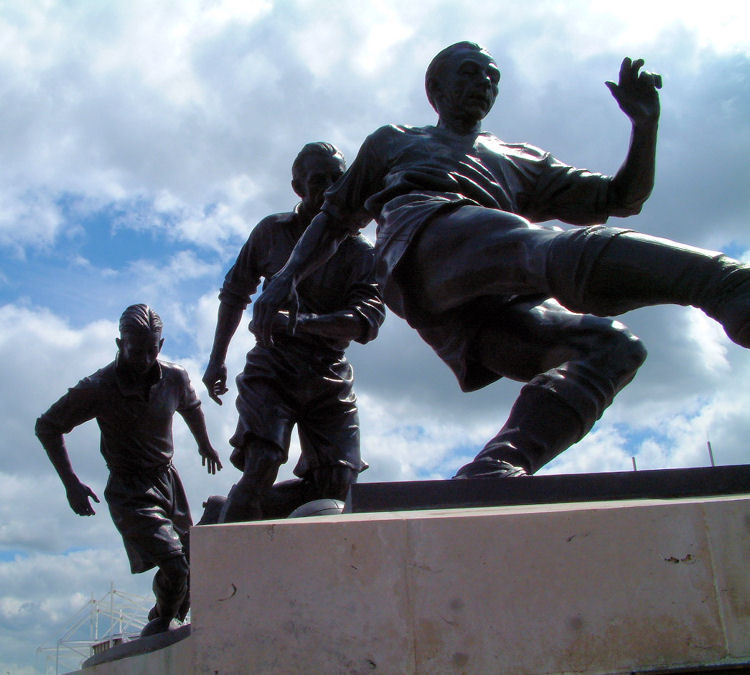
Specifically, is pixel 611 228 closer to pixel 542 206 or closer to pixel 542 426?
pixel 542 426

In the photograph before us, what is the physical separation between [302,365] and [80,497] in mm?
2208

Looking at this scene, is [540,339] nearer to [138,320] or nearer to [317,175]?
[317,175]

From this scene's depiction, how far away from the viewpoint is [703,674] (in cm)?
165

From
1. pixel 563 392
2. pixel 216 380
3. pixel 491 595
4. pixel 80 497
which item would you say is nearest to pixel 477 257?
pixel 563 392

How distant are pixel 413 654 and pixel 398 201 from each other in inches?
77.4

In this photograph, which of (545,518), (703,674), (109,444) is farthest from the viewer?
(109,444)

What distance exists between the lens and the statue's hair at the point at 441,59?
12.0ft

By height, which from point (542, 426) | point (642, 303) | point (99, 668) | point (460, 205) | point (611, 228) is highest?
point (460, 205)

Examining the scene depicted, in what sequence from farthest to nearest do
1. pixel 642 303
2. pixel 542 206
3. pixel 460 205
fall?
pixel 542 206 < pixel 460 205 < pixel 642 303

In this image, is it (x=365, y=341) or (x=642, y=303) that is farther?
(x=365, y=341)

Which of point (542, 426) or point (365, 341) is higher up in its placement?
point (365, 341)

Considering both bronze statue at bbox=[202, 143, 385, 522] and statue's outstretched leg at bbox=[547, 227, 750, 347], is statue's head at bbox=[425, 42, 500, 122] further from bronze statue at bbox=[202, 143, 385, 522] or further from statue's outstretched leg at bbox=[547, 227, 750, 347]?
bronze statue at bbox=[202, 143, 385, 522]

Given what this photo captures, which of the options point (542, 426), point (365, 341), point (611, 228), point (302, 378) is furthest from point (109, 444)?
point (611, 228)

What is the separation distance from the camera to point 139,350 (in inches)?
230
